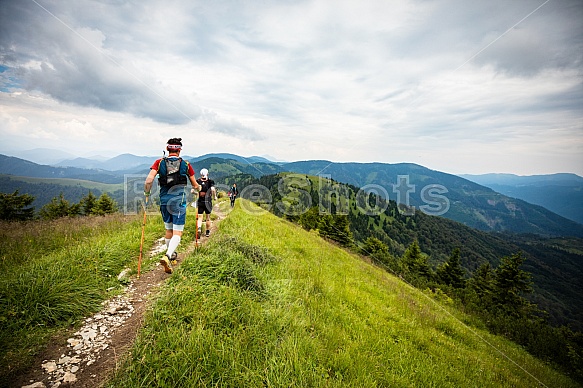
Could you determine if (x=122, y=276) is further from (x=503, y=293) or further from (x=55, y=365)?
(x=503, y=293)

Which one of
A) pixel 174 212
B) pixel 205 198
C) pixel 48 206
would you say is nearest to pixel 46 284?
pixel 174 212

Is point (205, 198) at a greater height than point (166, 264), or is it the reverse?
Answer: point (205, 198)

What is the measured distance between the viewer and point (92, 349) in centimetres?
388

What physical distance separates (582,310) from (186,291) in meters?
239

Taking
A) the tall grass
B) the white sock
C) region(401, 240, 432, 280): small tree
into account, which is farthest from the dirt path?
region(401, 240, 432, 280): small tree

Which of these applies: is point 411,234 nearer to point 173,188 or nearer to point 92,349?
point 173,188

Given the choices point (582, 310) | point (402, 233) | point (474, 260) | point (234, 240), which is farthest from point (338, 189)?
point (234, 240)

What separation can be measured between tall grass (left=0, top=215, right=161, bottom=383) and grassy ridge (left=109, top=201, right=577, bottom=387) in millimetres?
1528

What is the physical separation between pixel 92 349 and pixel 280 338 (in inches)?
124

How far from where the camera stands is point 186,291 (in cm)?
485

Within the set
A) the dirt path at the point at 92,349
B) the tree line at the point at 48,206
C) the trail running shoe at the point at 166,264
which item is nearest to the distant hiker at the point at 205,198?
the trail running shoe at the point at 166,264

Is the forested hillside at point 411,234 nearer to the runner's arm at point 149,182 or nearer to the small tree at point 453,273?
the small tree at point 453,273

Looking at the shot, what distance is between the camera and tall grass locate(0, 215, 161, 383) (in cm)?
373

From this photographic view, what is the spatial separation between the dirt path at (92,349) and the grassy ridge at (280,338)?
A: 441 mm
